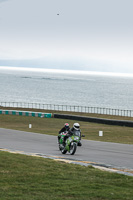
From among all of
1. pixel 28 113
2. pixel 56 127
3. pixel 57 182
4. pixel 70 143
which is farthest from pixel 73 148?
pixel 28 113

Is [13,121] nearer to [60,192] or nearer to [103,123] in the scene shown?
[103,123]

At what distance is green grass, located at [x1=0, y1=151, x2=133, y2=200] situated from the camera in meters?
9.62

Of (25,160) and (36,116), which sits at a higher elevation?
(25,160)

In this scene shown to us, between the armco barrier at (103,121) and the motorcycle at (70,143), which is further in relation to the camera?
the armco barrier at (103,121)

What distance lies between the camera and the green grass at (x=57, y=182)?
9.62 meters

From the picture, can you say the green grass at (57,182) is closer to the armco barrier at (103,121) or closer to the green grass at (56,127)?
the green grass at (56,127)

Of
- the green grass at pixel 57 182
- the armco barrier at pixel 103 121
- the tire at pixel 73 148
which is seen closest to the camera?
the green grass at pixel 57 182

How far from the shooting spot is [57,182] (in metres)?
11.4

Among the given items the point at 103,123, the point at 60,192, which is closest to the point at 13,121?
the point at 103,123

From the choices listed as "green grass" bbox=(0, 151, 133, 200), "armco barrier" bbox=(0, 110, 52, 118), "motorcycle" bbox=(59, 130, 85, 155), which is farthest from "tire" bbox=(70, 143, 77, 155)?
"armco barrier" bbox=(0, 110, 52, 118)

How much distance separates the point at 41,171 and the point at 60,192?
3.42 metres

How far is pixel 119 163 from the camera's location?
1741 centimetres

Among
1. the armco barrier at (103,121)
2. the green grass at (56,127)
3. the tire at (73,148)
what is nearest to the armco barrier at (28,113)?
the armco barrier at (103,121)

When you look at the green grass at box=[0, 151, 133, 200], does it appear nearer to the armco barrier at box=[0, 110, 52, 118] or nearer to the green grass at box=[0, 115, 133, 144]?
the green grass at box=[0, 115, 133, 144]
